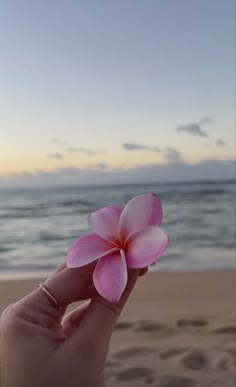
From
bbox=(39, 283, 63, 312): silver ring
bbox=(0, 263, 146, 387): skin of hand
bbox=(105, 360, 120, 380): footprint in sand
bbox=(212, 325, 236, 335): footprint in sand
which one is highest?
bbox=(39, 283, 63, 312): silver ring

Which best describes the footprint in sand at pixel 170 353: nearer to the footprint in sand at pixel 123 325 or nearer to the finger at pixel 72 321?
the footprint in sand at pixel 123 325

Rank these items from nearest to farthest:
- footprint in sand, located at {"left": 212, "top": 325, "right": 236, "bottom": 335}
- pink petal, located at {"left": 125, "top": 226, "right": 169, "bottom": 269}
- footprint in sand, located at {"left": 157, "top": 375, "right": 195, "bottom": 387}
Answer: pink petal, located at {"left": 125, "top": 226, "right": 169, "bottom": 269} → footprint in sand, located at {"left": 157, "top": 375, "right": 195, "bottom": 387} → footprint in sand, located at {"left": 212, "top": 325, "right": 236, "bottom": 335}

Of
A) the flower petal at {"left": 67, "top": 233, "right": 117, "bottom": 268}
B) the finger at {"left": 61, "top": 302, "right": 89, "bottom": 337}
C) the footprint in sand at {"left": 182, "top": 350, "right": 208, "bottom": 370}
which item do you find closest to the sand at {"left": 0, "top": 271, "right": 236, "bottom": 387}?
the footprint in sand at {"left": 182, "top": 350, "right": 208, "bottom": 370}

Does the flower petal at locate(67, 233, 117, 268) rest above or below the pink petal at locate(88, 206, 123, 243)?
below

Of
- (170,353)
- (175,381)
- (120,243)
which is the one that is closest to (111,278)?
(120,243)

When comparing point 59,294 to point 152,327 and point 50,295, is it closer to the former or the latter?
point 50,295

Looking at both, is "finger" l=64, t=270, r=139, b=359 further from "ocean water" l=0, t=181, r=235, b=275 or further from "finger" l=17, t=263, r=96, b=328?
"ocean water" l=0, t=181, r=235, b=275
